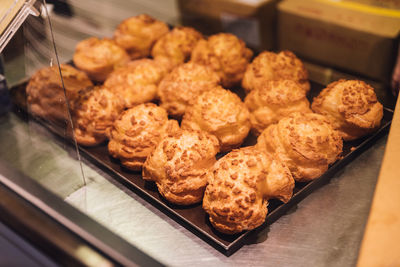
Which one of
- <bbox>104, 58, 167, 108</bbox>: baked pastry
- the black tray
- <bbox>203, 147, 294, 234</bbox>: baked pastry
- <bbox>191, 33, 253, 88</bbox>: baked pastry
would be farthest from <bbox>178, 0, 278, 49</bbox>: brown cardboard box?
<bbox>203, 147, 294, 234</bbox>: baked pastry

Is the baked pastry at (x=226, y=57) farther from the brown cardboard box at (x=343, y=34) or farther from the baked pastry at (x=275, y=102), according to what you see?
the brown cardboard box at (x=343, y=34)

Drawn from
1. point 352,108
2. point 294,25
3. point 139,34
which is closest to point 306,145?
point 352,108

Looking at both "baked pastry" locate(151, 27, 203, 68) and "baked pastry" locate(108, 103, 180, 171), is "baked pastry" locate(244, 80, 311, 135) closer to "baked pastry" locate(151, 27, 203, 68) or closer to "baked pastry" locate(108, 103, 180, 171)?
"baked pastry" locate(108, 103, 180, 171)

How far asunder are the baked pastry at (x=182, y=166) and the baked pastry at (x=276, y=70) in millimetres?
739

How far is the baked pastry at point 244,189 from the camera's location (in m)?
1.74

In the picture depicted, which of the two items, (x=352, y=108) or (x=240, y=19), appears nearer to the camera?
(x=352, y=108)

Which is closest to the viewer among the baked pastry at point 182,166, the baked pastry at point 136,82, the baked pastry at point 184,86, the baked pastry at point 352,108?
the baked pastry at point 182,166

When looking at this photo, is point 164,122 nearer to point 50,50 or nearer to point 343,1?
point 50,50

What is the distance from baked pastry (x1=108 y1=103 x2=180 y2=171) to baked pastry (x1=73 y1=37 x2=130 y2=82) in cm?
80

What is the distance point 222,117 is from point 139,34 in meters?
1.31

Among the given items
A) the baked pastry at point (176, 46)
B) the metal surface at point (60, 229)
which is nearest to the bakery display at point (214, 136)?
the baked pastry at point (176, 46)

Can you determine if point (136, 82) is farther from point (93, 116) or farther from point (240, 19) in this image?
point (240, 19)

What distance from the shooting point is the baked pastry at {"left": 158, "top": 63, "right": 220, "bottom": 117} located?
→ 99.1 inches

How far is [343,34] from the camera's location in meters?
3.01
